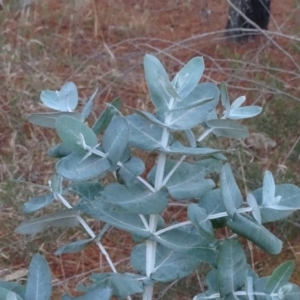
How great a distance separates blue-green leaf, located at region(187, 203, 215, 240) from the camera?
0.70m

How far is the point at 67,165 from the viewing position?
0.70 metres

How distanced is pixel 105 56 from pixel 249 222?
2.15m

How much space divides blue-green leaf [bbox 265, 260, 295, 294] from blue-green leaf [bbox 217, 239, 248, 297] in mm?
37

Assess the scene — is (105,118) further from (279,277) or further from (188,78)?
(279,277)

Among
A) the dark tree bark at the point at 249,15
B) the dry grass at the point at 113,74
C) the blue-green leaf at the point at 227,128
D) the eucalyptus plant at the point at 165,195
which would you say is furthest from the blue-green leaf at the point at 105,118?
the dark tree bark at the point at 249,15

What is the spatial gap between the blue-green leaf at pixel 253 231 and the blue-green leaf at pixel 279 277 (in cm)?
3

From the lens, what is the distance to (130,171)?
0.74 metres

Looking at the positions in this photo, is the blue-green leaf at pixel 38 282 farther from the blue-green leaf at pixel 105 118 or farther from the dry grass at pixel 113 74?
the dry grass at pixel 113 74

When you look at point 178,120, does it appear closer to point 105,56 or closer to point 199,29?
point 105,56

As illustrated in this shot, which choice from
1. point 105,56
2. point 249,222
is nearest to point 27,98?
point 105,56

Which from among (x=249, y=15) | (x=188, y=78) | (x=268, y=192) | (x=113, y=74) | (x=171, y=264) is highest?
(x=188, y=78)

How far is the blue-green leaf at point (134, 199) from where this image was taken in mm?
698

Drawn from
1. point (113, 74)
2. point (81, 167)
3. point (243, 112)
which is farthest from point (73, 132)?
point (113, 74)

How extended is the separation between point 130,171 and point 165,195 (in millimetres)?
53
